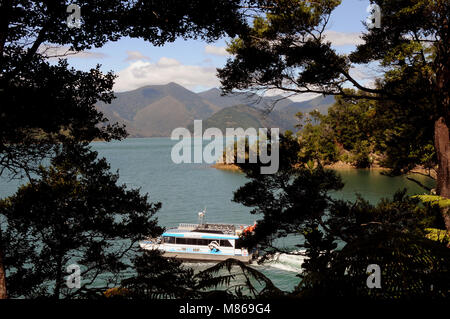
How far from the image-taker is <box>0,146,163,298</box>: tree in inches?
273

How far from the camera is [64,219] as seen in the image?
716 centimetres

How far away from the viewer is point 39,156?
5414 mm

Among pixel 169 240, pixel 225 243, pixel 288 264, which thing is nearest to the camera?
pixel 288 264

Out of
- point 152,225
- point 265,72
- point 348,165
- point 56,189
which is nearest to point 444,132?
point 265,72

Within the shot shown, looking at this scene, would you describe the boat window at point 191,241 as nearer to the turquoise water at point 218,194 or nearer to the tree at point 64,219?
the turquoise water at point 218,194

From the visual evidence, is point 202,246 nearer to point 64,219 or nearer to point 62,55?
point 64,219

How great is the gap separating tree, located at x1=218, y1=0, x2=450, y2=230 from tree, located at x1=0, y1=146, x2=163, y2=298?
4.25 meters

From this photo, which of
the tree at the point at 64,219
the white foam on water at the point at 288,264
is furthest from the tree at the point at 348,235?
the white foam on water at the point at 288,264

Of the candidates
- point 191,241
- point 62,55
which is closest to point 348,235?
point 62,55

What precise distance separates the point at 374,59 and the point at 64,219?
856 centimetres

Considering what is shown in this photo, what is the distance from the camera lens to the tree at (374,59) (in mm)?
7156

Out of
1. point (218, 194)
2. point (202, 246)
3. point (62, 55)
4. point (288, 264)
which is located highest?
point (62, 55)
